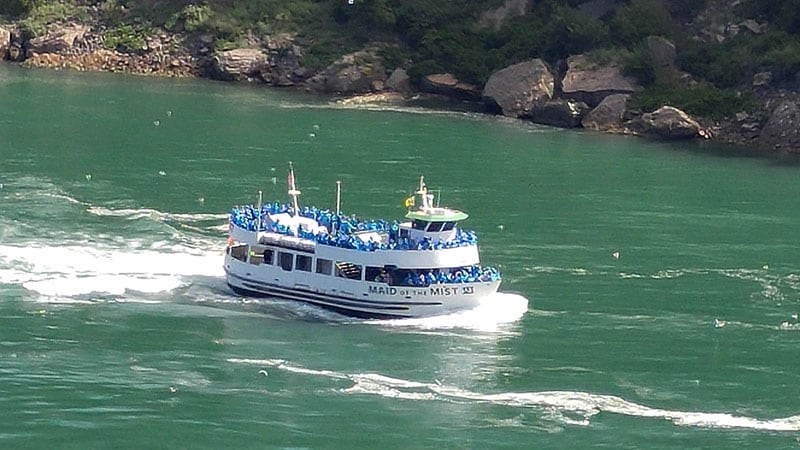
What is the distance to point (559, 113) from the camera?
95.1 metres

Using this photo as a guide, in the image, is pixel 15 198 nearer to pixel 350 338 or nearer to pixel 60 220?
pixel 60 220

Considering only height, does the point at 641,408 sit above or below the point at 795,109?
below

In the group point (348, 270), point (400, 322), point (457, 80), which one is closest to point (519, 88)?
point (457, 80)

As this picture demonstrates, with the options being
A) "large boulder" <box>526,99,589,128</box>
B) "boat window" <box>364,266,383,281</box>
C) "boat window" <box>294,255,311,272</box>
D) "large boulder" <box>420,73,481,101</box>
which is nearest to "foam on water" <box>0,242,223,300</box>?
"boat window" <box>294,255,311,272</box>

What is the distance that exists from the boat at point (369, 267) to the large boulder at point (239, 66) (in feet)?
175

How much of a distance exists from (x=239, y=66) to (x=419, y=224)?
55989 mm

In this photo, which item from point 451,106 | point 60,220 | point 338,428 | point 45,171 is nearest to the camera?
point 338,428

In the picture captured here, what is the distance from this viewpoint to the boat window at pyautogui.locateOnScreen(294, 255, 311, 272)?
178 ft

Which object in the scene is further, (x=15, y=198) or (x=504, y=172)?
(x=504, y=172)

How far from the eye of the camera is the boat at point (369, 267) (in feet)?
174

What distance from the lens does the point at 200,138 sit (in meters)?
84.7

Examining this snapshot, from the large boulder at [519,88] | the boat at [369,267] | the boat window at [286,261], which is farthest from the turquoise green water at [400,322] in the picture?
the large boulder at [519,88]

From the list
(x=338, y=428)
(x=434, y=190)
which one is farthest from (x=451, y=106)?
(x=338, y=428)

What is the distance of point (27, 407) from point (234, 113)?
51058 mm
